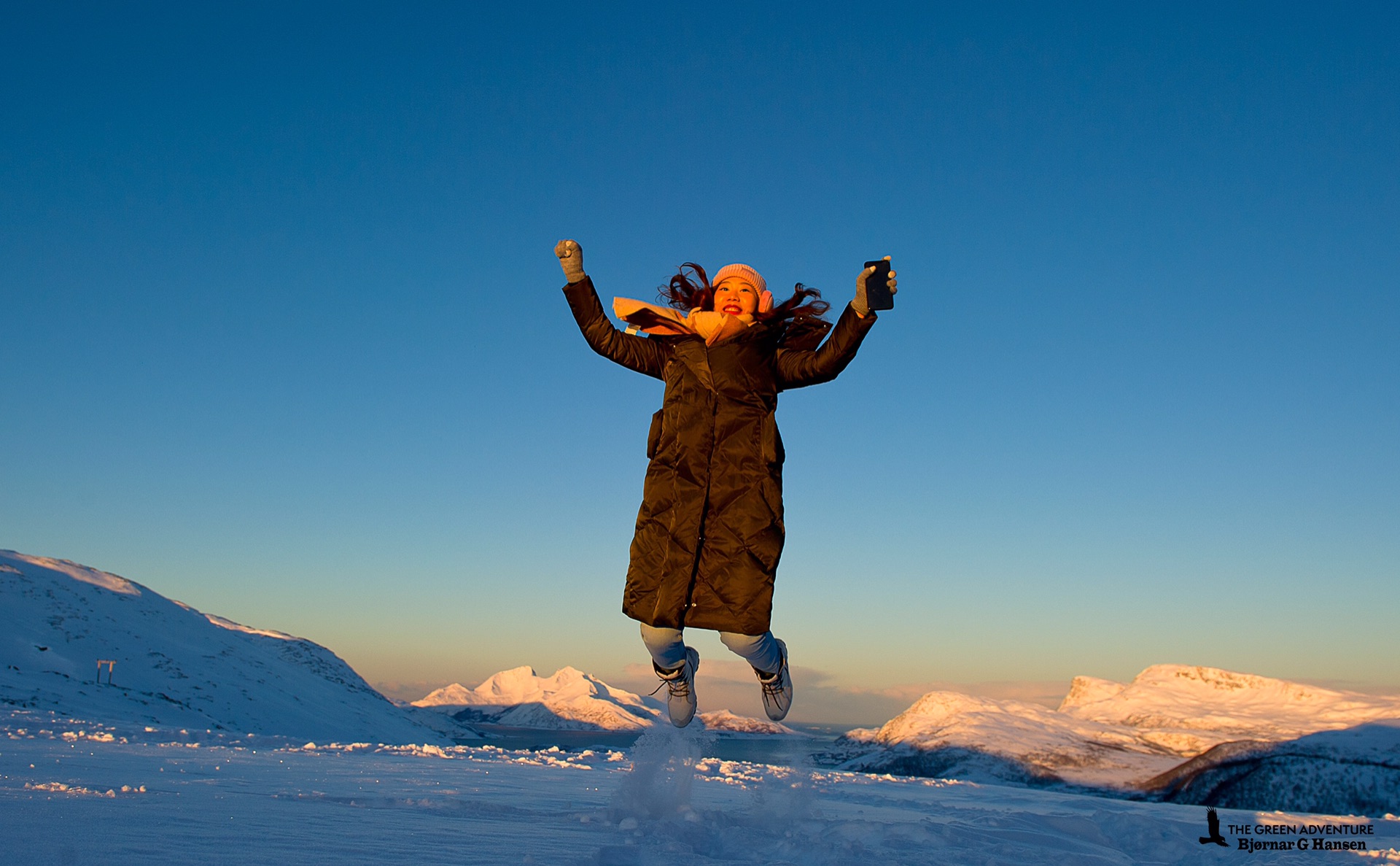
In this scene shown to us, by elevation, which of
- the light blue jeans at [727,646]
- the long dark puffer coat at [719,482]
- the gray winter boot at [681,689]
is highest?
the long dark puffer coat at [719,482]

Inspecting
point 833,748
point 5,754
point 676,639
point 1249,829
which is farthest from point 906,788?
point 833,748

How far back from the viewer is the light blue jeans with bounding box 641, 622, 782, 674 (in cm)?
491

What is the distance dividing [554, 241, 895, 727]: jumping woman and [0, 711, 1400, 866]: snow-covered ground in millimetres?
838

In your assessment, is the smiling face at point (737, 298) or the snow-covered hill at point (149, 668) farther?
the snow-covered hill at point (149, 668)

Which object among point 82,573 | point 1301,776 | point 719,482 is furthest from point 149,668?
point 1301,776

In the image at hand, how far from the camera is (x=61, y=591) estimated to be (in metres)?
51.0

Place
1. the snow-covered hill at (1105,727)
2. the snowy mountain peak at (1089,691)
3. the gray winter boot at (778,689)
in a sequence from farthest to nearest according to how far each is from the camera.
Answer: the snowy mountain peak at (1089,691) → the snow-covered hill at (1105,727) → the gray winter boot at (778,689)

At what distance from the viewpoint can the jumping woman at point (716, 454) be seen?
482 centimetres

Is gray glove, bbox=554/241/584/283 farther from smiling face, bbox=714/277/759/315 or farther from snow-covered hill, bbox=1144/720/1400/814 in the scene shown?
snow-covered hill, bbox=1144/720/1400/814

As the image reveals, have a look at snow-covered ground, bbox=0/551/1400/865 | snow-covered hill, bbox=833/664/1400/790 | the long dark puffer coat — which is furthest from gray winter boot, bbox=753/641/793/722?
snow-covered hill, bbox=833/664/1400/790

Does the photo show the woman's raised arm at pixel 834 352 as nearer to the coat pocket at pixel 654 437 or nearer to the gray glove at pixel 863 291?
the gray glove at pixel 863 291

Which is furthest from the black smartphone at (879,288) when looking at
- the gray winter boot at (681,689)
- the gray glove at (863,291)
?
the gray winter boot at (681,689)

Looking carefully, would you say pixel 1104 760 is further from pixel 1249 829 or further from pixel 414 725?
pixel 414 725

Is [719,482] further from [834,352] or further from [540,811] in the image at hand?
[540,811]
